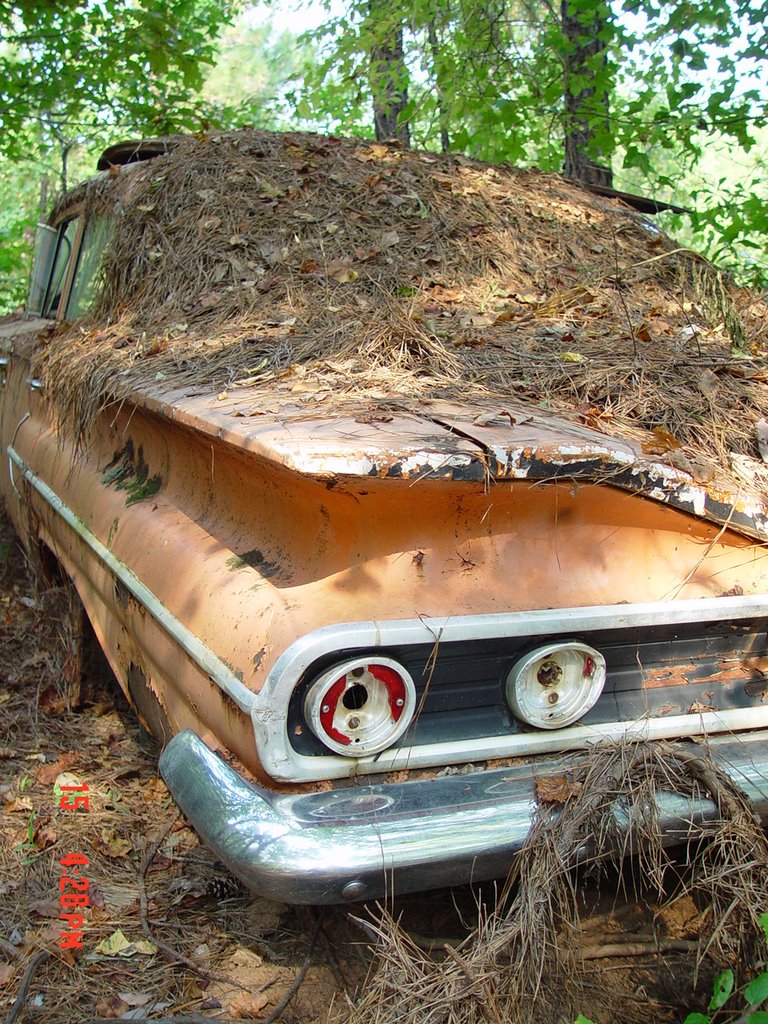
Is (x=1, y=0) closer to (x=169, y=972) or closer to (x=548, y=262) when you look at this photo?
(x=548, y=262)

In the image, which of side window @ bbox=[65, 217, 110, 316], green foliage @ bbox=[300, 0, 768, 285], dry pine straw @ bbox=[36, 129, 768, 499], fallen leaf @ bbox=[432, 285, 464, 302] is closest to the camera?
dry pine straw @ bbox=[36, 129, 768, 499]

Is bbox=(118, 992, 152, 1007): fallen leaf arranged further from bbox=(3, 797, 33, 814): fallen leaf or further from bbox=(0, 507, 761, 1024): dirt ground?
bbox=(3, 797, 33, 814): fallen leaf

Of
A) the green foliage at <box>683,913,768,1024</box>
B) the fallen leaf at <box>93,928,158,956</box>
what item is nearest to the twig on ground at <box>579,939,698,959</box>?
the green foliage at <box>683,913,768,1024</box>

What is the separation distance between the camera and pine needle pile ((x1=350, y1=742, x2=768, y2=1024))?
158 cm

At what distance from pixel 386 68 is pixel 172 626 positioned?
25.9ft

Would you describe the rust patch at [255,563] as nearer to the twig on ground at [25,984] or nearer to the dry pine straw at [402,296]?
the dry pine straw at [402,296]

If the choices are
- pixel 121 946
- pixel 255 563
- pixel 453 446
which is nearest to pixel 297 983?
pixel 121 946

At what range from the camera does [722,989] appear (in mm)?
1717

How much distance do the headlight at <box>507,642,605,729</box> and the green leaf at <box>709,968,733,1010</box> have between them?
0.55m

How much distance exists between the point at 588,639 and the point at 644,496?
0.31m

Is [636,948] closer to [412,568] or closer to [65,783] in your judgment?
[412,568]

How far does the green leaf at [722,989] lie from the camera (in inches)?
65.1

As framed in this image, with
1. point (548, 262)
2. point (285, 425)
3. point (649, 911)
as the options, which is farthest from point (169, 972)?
point (548, 262)

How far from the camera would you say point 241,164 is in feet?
13.7
